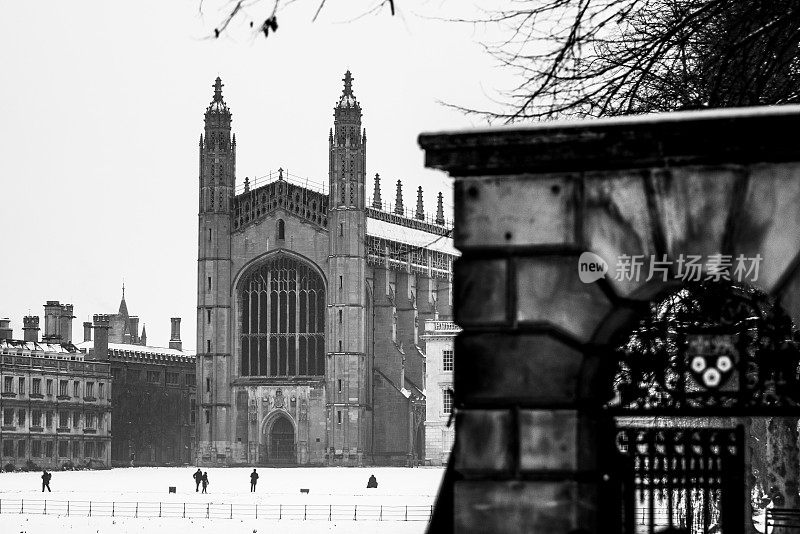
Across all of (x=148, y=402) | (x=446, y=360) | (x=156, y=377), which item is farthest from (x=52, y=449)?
(x=446, y=360)

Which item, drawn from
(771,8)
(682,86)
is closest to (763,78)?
(771,8)

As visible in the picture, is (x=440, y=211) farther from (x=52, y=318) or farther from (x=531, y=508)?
(x=531, y=508)

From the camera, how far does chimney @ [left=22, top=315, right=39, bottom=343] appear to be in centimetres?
9619

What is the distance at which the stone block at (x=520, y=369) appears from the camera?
5.87 meters

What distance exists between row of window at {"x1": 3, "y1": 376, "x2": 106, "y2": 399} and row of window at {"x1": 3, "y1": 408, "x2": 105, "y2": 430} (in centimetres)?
111

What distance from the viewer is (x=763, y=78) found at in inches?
390

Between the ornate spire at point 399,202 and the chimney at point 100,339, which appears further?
the ornate spire at point 399,202

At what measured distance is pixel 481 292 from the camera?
5.96m

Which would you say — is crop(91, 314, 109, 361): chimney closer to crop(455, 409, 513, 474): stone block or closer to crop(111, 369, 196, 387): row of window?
crop(111, 369, 196, 387): row of window

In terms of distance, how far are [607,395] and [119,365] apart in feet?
310

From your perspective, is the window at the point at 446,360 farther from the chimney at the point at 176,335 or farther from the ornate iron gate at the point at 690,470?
the ornate iron gate at the point at 690,470

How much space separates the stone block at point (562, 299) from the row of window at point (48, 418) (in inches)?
3338

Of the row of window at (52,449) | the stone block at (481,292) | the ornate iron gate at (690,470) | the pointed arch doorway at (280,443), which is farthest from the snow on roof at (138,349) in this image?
the stone block at (481,292)

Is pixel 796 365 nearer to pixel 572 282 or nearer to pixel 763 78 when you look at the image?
pixel 572 282
